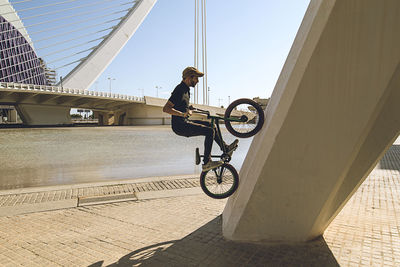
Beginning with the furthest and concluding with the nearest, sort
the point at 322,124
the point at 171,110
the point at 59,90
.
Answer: the point at 59,90
the point at 171,110
the point at 322,124

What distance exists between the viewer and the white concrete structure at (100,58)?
56.3m

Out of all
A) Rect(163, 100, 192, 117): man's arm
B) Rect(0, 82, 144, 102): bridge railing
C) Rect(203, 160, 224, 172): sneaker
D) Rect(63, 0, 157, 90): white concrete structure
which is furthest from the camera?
Rect(63, 0, 157, 90): white concrete structure

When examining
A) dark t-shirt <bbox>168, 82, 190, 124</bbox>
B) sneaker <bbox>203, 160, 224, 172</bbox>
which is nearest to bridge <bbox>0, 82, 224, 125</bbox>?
dark t-shirt <bbox>168, 82, 190, 124</bbox>

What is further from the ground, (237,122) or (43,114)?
(237,122)

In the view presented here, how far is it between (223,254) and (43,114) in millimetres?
55436

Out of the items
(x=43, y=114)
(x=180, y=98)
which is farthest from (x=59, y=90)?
(x=180, y=98)

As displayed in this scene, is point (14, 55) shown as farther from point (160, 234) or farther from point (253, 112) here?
point (253, 112)

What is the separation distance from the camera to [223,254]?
4.19 meters

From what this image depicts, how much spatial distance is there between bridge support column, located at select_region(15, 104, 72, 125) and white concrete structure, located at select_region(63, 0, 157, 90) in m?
5.69

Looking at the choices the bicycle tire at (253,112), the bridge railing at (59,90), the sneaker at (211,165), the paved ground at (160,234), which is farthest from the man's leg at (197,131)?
the bridge railing at (59,90)

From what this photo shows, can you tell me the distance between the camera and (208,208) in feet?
21.1

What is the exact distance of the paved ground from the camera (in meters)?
4.07

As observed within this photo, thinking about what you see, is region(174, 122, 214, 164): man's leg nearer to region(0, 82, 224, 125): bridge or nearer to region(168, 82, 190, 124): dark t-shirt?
region(168, 82, 190, 124): dark t-shirt

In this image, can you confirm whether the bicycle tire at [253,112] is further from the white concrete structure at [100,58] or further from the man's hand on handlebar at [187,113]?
the white concrete structure at [100,58]
